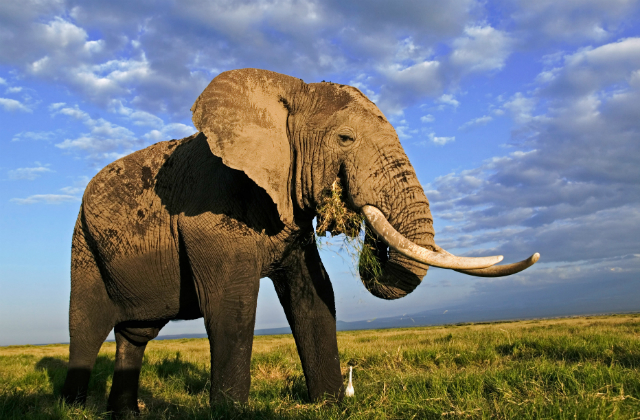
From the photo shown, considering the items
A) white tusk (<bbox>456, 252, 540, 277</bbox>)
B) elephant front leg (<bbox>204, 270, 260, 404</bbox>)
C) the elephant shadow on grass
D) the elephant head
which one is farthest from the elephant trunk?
the elephant shadow on grass

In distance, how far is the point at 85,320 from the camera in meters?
7.39

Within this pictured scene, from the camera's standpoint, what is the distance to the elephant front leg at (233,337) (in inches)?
213

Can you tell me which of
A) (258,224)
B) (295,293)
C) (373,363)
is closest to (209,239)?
(258,224)

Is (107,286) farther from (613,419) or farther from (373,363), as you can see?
(613,419)

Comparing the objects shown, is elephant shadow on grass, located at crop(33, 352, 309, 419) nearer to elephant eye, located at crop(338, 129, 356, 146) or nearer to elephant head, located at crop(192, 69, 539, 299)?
elephant head, located at crop(192, 69, 539, 299)

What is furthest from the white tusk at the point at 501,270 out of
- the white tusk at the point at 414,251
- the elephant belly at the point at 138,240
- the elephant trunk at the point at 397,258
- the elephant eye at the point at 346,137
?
the elephant belly at the point at 138,240

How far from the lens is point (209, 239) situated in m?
5.75

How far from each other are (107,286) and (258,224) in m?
2.94

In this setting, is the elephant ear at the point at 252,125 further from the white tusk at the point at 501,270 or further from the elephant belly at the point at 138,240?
the white tusk at the point at 501,270

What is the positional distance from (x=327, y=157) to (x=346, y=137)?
0.31m

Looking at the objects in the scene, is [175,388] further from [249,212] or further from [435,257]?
[435,257]

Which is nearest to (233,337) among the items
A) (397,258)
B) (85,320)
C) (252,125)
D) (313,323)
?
(313,323)

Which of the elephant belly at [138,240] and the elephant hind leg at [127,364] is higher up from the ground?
the elephant belly at [138,240]

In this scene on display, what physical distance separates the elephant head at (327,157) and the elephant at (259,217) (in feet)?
0.04
